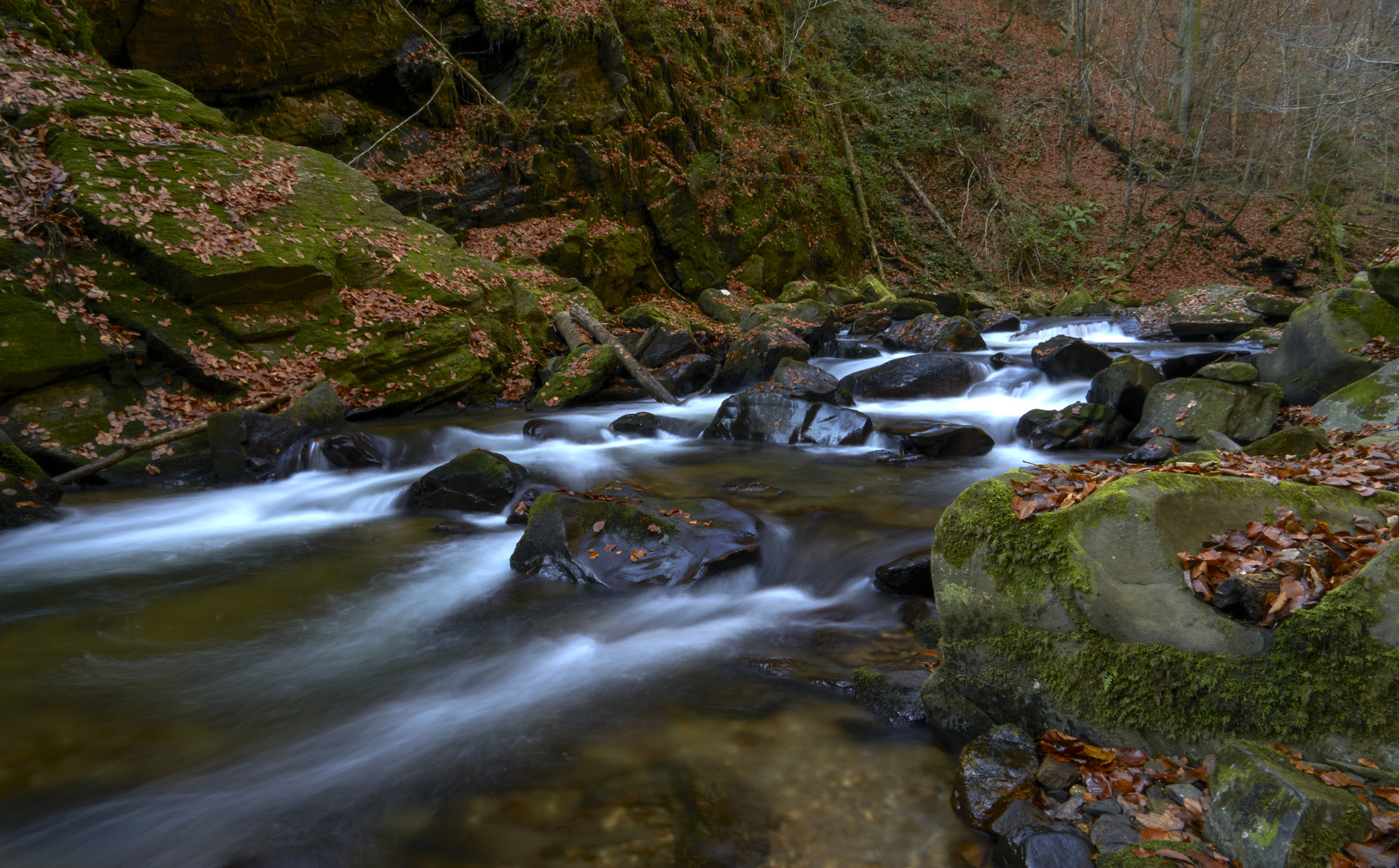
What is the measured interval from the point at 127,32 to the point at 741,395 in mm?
11357

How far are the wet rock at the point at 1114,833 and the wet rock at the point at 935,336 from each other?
12.5 metres

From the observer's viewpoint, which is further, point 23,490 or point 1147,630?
point 23,490

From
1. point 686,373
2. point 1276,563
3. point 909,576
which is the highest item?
point 1276,563

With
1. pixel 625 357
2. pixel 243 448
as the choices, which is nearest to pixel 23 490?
pixel 243 448

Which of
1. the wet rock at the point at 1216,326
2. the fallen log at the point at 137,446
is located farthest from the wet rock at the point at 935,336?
the fallen log at the point at 137,446

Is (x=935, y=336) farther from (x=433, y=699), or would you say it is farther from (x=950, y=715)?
(x=433, y=699)

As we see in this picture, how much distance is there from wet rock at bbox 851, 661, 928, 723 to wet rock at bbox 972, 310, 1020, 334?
14.2 metres

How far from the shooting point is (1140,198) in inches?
936

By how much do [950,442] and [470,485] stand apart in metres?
5.78

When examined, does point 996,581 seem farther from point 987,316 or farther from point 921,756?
point 987,316

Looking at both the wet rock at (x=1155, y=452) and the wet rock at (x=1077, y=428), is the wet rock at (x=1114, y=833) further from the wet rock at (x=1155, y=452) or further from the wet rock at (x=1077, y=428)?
the wet rock at (x=1077, y=428)

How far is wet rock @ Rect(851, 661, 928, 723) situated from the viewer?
350cm

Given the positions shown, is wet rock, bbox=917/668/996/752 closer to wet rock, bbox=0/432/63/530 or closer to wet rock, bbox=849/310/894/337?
wet rock, bbox=0/432/63/530

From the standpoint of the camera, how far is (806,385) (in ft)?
35.8
